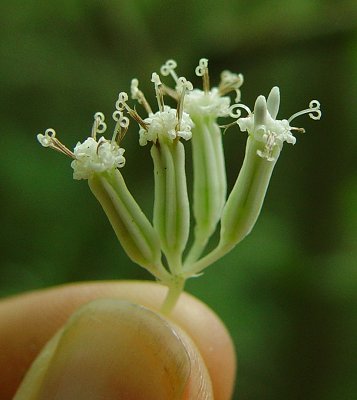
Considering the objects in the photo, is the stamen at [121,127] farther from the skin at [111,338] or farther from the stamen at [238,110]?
the skin at [111,338]

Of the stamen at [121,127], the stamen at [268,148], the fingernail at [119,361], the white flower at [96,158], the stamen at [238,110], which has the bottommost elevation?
the fingernail at [119,361]

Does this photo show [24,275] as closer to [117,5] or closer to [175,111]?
[117,5]

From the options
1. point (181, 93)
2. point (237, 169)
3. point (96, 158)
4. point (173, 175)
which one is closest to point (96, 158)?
point (96, 158)

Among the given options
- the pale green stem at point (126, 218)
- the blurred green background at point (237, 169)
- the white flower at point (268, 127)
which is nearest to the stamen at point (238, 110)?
the white flower at point (268, 127)

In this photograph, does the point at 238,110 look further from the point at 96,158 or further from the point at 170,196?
the point at 96,158

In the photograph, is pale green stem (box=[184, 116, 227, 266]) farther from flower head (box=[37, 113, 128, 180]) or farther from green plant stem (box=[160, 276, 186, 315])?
flower head (box=[37, 113, 128, 180])

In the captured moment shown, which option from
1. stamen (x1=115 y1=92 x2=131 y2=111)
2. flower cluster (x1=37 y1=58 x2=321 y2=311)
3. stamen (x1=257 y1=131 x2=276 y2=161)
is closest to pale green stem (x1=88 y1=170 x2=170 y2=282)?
flower cluster (x1=37 y1=58 x2=321 y2=311)
